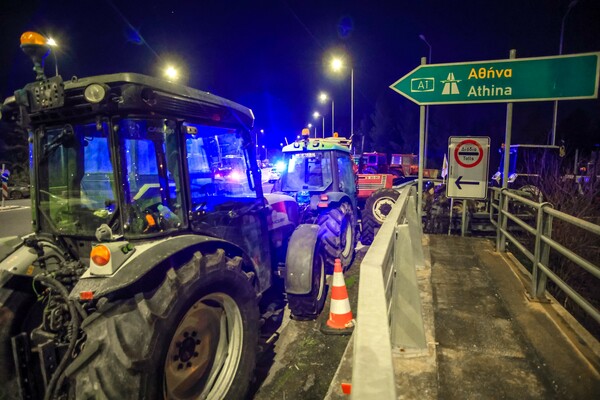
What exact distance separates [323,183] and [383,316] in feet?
21.4

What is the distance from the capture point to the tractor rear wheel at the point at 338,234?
6.20 meters

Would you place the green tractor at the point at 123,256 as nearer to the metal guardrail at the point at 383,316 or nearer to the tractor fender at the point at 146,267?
the tractor fender at the point at 146,267

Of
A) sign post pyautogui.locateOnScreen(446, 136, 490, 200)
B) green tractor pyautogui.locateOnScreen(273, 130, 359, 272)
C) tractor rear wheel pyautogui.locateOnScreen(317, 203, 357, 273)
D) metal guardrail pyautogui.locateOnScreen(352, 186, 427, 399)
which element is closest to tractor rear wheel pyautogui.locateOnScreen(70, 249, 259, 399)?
metal guardrail pyautogui.locateOnScreen(352, 186, 427, 399)

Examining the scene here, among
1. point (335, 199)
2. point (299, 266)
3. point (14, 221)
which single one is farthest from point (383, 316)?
point (14, 221)

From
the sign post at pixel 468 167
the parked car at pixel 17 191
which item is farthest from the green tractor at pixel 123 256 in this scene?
the parked car at pixel 17 191

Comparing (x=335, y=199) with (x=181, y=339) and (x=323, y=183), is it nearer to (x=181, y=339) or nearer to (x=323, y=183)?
(x=323, y=183)

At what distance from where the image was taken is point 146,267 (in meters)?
2.53

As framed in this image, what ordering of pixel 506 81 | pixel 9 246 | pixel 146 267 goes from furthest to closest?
pixel 506 81, pixel 9 246, pixel 146 267

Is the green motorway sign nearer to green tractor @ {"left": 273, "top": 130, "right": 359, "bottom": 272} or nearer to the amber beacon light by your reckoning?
green tractor @ {"left": 273, "top": 130, "right": 359, "bottom": 272}

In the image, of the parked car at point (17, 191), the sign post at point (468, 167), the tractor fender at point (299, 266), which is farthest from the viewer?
the parked car at point (17, 191)

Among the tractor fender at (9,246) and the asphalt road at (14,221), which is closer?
the tractor fender at (9,246)

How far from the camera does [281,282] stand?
506 cm

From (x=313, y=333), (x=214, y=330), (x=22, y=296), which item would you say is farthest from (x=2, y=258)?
(x=313, y=333)

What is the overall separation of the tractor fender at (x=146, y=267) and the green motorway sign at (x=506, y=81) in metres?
4.97
